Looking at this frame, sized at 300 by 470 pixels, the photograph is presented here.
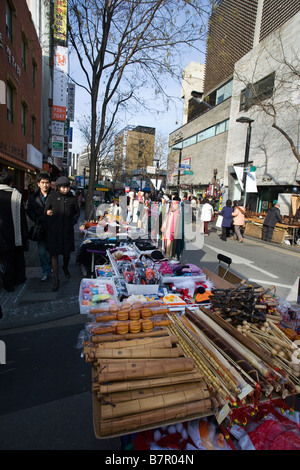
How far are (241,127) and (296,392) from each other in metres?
24.0

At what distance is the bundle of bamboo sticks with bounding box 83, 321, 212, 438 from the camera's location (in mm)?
1587

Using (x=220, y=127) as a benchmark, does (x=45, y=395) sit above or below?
below

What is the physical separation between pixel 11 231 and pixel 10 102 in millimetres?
10542

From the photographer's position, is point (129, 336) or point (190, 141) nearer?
point (129, 336)

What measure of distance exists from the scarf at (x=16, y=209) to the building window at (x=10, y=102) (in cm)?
964

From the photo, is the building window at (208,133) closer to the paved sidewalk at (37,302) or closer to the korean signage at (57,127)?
the korean signage at (57,127)

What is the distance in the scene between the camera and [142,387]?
1.76 meters

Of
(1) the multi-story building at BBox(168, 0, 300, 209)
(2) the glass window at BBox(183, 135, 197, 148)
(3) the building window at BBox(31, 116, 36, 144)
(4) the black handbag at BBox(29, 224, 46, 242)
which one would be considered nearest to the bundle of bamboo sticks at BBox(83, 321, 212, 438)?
(4) the black handbag at BBox(29, 224, 46, 242)

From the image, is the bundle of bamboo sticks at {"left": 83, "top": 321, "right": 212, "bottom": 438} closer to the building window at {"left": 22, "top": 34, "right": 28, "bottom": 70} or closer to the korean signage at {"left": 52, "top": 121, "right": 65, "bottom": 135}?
the building window at {"left": 22, "top": 34, "right": 28, "bottom": 70}

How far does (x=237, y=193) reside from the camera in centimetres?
2395

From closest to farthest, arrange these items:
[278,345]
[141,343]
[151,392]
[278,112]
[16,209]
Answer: [151,392] < [141,343] < [278,345] < [16,209] < [278,112]

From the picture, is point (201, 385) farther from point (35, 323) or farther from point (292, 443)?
point (35, 323)

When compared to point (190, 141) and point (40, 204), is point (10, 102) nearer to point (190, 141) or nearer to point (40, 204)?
point (40, 204)

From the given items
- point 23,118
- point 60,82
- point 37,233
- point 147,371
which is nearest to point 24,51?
point 23,118
